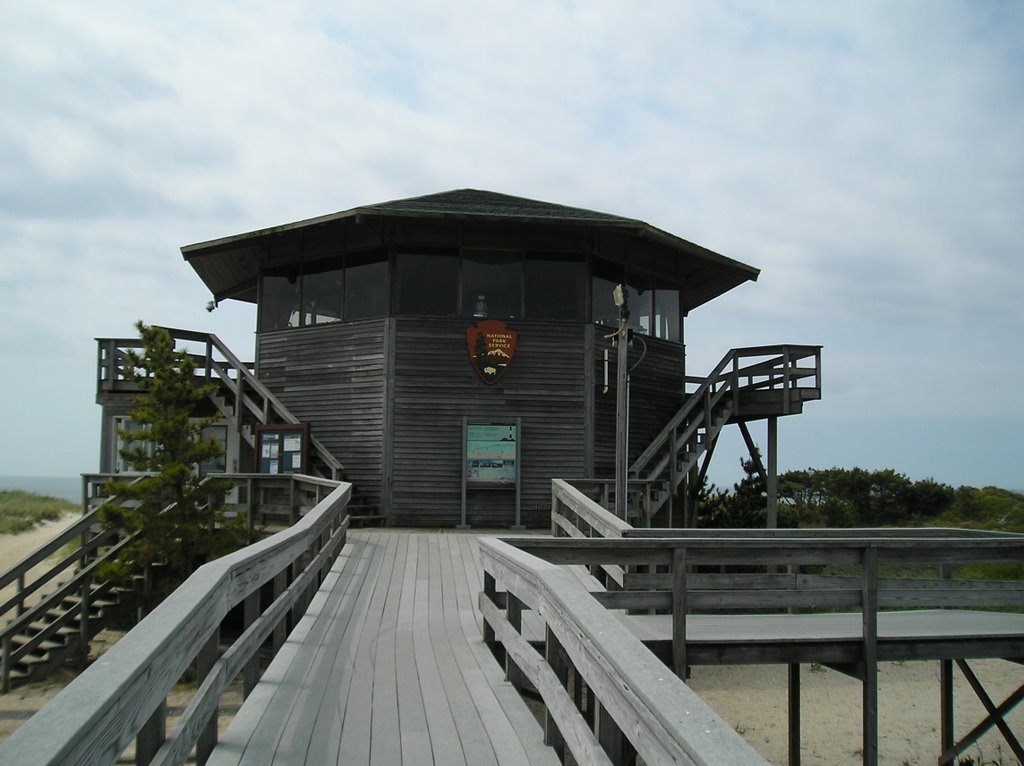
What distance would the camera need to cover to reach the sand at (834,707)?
435 inches

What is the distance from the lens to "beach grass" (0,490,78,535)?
44000 mm

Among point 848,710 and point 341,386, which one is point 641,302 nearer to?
point 341,386

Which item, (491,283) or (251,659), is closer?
(251,659)

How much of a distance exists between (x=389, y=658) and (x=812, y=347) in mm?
13398

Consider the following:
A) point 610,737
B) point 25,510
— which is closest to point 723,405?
point 610,737

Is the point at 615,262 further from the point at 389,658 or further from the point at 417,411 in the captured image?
the point at 389,658

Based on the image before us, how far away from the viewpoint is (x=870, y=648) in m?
6.74

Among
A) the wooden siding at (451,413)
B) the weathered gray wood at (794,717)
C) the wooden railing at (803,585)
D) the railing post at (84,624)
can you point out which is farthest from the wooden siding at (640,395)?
the railing post at (84,624)

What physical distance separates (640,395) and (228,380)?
8498 mm

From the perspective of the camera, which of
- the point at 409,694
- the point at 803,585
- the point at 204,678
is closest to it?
the point at 204,678

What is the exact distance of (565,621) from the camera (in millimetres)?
3666

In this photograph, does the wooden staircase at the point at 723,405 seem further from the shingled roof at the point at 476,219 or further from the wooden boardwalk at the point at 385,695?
the wooden boardwalk at the point at 385,695

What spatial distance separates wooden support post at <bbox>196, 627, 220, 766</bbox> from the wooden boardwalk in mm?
52

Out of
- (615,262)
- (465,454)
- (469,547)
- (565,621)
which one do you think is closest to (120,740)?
(565,621)
